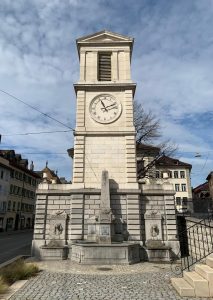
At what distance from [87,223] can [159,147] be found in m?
12.8

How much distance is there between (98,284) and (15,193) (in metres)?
46.5

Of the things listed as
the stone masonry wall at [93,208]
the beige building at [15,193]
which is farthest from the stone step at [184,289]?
the beige building at [15,193]

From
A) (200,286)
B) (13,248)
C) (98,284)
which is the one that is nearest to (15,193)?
(13,248)

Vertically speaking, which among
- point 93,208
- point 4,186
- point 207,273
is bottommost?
point 207,273

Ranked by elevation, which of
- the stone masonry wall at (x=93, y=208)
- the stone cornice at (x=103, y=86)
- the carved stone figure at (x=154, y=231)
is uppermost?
the stone cornice at (x=103, y=86)

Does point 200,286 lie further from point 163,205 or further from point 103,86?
point 103,86

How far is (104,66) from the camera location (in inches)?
877

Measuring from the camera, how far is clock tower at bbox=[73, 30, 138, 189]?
18.8 meters

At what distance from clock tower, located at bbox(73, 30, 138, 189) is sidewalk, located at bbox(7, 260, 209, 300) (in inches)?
266

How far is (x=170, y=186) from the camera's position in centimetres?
1816

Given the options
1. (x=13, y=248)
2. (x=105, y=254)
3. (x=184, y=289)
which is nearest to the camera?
(x=184, y=289)

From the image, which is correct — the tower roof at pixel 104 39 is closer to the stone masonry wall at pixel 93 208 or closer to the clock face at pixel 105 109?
the clock face at pixel 105 109

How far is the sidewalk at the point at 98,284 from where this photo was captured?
7.85 meters

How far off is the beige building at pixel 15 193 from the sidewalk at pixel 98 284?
123 ft
